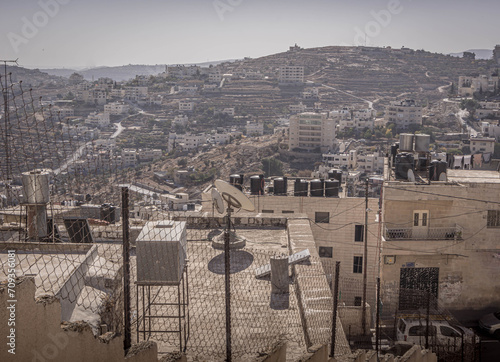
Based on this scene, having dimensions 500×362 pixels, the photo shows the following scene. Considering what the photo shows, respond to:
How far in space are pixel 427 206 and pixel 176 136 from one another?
192 feet

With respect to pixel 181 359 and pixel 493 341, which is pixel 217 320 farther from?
pixel 493 341

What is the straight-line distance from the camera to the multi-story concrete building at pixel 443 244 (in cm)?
963

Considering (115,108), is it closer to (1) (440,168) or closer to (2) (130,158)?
(2) (130,158)

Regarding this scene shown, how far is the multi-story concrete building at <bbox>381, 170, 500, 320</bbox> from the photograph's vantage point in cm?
963

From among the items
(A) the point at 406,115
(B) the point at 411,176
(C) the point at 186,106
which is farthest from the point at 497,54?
(B) the point at 411,176

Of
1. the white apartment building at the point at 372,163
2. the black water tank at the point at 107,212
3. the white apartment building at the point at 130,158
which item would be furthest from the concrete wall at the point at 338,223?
the white apartment building at the point at 130,158

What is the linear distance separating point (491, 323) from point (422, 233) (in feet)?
6.09

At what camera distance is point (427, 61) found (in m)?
114

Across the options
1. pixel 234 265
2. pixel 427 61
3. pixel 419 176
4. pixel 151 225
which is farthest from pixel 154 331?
pixel 427 61

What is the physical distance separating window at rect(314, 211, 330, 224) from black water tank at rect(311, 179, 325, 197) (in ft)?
1.73

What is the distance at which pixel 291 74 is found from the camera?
99.8 m

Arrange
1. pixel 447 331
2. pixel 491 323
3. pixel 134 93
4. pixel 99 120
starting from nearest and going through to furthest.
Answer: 1. pixel 447 331
2. pixel 491 323
3. pixel 99 120
4. pixel 134 93

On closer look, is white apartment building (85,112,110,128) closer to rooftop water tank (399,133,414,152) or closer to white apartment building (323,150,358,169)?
white apartment building (323,150,358,169)

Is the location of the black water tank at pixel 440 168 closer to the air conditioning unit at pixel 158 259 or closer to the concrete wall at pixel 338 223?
the concrete wall at pixel 338 223
